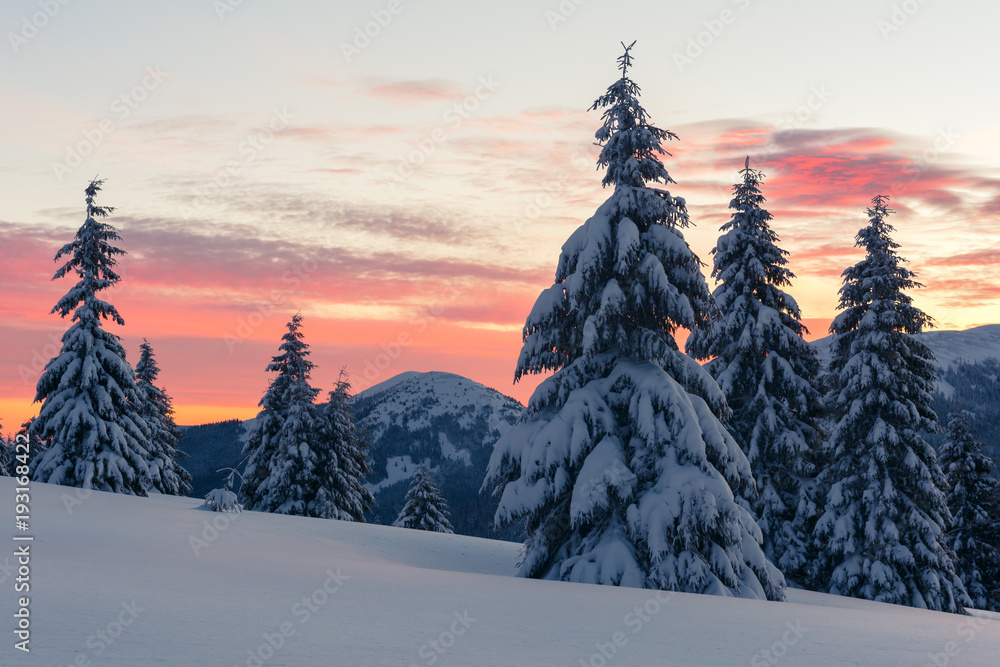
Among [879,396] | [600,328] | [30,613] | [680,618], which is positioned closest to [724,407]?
[600,328]

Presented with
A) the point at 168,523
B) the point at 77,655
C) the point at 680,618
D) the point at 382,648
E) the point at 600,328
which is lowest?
the point at 168,523

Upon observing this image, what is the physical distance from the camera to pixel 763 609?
1155cm

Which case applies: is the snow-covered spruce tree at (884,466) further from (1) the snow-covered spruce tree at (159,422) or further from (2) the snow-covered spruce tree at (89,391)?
(1) the snow-covered spruce tree at (159,422)

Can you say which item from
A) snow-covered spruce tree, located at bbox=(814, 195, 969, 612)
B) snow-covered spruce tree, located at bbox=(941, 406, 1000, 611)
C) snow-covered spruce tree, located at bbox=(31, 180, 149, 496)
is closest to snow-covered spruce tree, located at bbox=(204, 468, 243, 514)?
snow-covered spruce tree, located at bbox=(31, 180, 149, 496)

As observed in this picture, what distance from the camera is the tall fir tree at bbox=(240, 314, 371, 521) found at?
37.3 meters

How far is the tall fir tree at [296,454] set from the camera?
37281 mm

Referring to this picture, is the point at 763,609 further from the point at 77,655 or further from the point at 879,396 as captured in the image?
the point at 879,396

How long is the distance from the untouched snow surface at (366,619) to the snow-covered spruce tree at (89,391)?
617 inches

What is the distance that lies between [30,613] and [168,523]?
36.0 feet

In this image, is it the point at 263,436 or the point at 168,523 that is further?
the point at 263,436

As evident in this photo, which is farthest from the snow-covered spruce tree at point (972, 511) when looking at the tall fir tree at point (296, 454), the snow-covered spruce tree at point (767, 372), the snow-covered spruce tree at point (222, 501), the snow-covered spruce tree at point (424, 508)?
the snow-covered spruce tree at point (222, 501)

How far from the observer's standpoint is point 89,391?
30453mm

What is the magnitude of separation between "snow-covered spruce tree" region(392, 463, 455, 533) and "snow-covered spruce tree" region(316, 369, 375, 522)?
8.08 feet

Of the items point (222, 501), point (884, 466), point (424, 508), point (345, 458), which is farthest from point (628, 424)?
point (424, 508)
